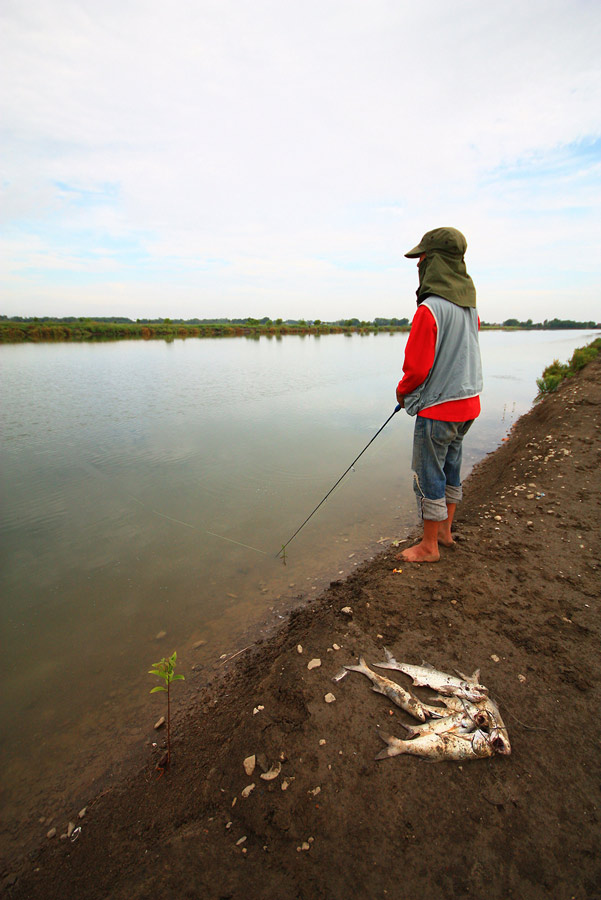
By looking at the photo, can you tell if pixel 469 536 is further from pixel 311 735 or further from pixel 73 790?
pixel 73 790

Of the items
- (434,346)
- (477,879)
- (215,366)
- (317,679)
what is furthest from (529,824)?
(215,366)

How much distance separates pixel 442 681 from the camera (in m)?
2.24

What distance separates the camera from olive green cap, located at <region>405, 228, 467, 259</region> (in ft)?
9.51

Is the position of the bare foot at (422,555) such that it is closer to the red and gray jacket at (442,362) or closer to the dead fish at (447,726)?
the red and gray jacket at (442,362)

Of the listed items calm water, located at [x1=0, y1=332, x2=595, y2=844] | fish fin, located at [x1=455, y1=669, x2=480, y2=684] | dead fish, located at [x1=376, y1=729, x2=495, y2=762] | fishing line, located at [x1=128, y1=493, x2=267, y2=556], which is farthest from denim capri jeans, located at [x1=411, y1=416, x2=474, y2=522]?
fishing line, located at [x1=128, y1=493, x2=267, y2=556]

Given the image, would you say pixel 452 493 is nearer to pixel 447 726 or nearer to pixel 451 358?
pixel 451 358

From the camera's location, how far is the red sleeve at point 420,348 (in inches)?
112

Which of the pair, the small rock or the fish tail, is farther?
the fish tail

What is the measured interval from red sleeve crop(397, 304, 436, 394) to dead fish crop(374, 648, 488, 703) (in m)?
1.90

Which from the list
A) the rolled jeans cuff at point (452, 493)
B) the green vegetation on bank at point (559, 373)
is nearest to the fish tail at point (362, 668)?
the rolled jeans cuff at point (452, 493)

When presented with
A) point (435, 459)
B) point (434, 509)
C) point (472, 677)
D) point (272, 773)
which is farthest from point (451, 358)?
point (272, 773)

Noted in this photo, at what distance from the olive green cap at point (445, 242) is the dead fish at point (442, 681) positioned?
2.92m

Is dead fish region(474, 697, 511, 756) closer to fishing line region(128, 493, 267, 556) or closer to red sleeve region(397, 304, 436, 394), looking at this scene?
red sleeve region(397, 304, 436, 394)

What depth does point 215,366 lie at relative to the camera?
70.8 feet
